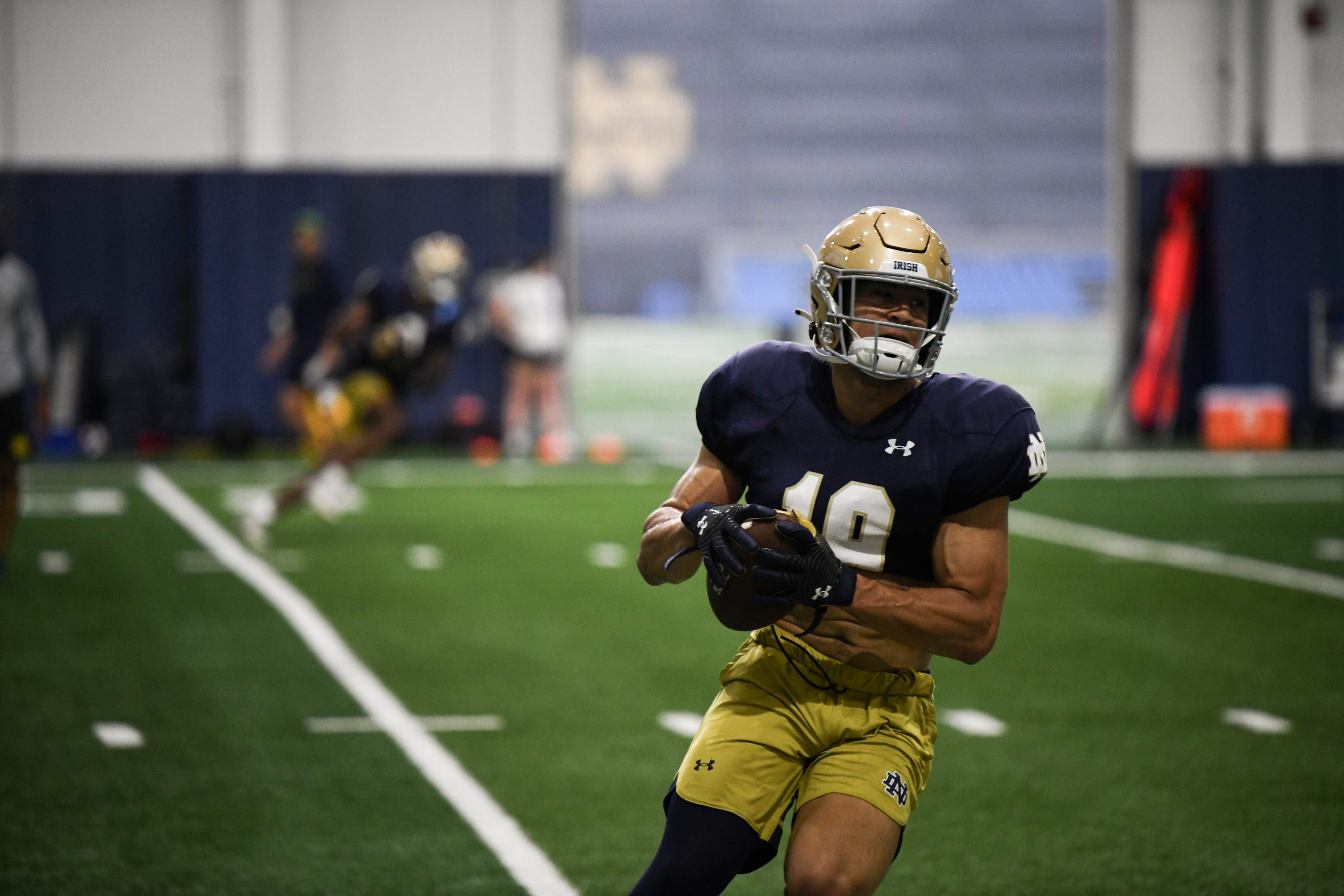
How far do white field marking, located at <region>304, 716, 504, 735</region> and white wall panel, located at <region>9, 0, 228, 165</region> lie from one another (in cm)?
1283

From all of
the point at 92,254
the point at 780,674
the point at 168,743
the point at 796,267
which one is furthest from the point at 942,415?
the point at 796,267

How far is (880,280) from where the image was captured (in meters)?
3.29

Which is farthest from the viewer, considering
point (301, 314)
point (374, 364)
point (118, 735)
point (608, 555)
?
point (301, 314)

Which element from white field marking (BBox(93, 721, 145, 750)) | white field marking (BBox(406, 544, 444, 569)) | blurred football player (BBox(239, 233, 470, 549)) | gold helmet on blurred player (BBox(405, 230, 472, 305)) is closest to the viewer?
white field marking (BBox(93, 721, 145, 750))

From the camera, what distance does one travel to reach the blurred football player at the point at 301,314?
55.2 feet

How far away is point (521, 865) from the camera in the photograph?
4.42 metres

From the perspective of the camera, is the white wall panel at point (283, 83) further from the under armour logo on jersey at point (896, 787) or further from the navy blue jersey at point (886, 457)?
the under armour logo on jersey at point (896, 787)

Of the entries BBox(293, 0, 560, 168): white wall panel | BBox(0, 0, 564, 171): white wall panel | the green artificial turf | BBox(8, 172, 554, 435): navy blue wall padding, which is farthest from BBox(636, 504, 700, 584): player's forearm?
BBox(293, 0, 560, 168): white wall panel

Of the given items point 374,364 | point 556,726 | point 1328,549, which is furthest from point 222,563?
point 1328,549

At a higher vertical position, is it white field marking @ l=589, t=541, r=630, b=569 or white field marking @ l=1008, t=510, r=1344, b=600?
white field marking @ l=589, t=541, r=630, b=569

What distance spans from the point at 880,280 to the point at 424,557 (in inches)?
279

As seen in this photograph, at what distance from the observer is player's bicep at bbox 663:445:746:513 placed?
11.5 feet

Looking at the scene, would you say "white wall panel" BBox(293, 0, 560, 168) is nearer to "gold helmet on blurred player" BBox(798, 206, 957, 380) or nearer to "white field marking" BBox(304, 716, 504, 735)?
"white field marking" BBox(304, 716, 504, 735)

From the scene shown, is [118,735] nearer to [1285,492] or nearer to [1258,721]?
[1258,721]
